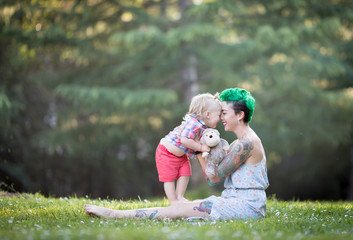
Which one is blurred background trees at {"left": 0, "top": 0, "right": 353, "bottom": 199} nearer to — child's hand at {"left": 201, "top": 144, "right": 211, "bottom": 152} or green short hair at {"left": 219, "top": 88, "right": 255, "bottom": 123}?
green short hair at {"left": 219, "top": 88, "right": 255, "bottom": 123}

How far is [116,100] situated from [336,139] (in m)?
7.43

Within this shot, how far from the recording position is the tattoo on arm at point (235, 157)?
175 inches

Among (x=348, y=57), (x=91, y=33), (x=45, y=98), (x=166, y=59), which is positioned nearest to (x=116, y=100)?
(x=166, y=59)

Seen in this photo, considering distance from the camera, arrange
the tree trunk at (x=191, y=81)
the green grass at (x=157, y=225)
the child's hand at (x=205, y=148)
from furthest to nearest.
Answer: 1. the tree trunk at (x=191, y=81)
2. the child's hand at (x=205, y=148)
3. the green grass at (x=157, y=225)

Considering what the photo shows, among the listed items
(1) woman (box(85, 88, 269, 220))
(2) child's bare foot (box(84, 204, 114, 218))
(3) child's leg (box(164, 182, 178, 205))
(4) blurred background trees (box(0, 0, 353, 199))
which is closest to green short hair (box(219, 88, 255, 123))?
(1) woman (box(85, 88, 269, 220))

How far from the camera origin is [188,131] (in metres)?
4.62

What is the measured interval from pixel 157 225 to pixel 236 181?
1056mm

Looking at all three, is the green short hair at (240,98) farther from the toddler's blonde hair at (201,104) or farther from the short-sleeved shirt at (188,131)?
the short-sleeved shirt at (188,131)

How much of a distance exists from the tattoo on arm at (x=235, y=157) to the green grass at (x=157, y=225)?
1.90ft

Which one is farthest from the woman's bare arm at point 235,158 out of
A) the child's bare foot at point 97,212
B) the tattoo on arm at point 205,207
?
the child's bare foot at point 97,212

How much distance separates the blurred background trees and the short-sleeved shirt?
18.0ft

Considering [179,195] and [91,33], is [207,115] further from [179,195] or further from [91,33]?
[91,33]

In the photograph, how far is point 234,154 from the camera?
4445 mm

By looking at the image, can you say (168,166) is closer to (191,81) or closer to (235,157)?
(235,157)
